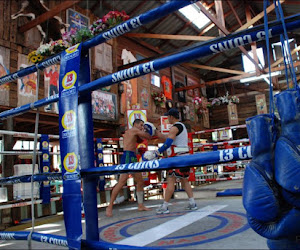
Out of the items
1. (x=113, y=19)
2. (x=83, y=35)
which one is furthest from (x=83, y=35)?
(x=113, y=19)

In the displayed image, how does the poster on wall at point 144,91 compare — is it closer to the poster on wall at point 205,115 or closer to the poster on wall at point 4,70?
the poster on wall at point 205,115

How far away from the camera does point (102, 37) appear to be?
56.8 inches

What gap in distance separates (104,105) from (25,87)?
8.52 feet

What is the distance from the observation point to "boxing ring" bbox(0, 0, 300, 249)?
3.63 feet

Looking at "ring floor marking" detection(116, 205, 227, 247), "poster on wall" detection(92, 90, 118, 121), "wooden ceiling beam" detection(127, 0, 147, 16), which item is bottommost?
"ring floor marking" detection(116, 205, 227, 247)

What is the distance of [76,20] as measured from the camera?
8.40 meters

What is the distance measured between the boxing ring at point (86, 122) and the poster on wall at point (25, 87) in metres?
5.56

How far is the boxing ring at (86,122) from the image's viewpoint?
3.63 ft

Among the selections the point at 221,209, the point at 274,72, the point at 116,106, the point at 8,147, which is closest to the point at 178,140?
the point at 221,209

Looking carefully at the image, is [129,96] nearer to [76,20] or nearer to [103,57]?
[103,57]

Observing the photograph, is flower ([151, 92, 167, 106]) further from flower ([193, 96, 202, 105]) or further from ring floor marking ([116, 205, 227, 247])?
ring floor marking ([116, 205, 227, 247])

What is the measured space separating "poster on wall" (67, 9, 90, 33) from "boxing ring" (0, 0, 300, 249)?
7120mm

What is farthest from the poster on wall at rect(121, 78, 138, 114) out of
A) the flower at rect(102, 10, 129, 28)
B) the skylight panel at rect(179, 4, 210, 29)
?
the flower at rect(102, 10, 129, 28)

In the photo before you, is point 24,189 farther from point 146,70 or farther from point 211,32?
point 211,32
